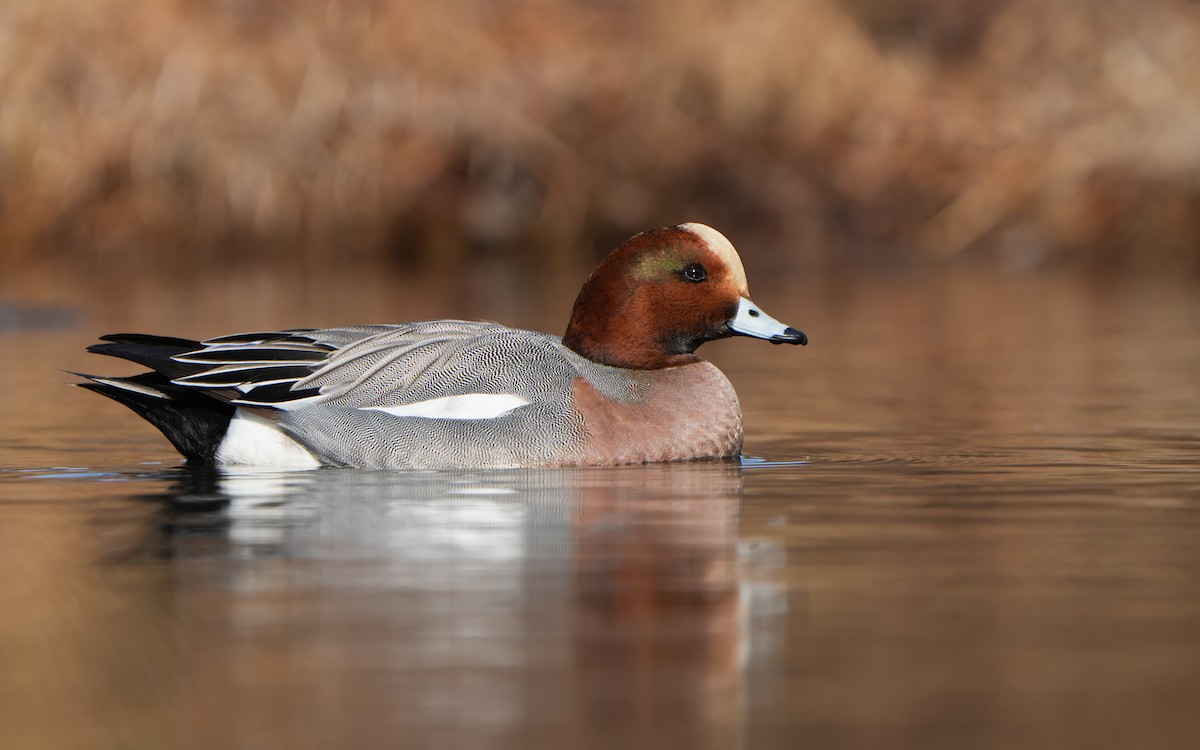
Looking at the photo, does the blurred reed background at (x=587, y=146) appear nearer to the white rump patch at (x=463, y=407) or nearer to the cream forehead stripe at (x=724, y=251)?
the cream forehead stripe at (x=724, y=251)

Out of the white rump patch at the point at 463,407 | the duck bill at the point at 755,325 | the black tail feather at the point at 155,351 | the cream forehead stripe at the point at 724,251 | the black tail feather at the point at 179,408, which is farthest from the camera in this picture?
the cream forehead stripe at the point at 724,251

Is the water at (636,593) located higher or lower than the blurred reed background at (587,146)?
lower

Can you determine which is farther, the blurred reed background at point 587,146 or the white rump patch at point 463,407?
the blurred reed background at point 587,146

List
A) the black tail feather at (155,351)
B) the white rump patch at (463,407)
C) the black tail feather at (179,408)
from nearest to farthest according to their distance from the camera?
the white rump patch at (463,407), the black tail feather at (155,351), the black tail feather at (179,408)

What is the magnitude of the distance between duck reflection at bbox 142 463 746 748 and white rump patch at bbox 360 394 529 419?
25cm

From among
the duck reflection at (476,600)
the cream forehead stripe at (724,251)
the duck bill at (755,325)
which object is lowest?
the duck reflection at (476,600)

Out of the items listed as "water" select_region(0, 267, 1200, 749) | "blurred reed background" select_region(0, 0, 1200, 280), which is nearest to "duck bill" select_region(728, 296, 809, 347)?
"water" select_region(0, 267, 1200, 749)

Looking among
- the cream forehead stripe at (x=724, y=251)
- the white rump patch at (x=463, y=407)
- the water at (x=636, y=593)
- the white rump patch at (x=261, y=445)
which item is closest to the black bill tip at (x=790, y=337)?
the cream forehead stripe at (x=724, y=251)

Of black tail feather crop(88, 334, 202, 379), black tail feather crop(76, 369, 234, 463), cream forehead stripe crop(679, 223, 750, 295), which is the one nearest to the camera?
black tail feather crop(88, 334, 202, 379)

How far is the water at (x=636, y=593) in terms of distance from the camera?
3.38 meters

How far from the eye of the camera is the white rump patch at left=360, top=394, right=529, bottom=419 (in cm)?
668

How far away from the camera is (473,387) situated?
Result: 670cm

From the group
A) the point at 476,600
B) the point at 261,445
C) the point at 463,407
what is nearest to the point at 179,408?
the point at 261,445

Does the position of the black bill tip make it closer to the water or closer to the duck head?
the duck head
